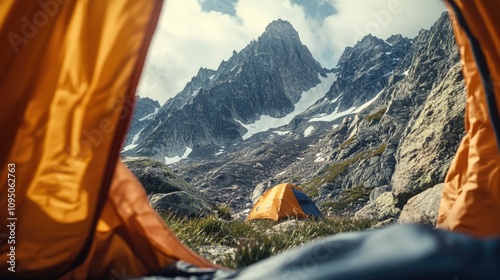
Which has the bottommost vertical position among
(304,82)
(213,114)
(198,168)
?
(198,168)

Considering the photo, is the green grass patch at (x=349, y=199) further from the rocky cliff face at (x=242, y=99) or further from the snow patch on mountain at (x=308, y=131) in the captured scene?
the rocky cliff face at (x=242, y=99)

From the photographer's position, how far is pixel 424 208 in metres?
9.20

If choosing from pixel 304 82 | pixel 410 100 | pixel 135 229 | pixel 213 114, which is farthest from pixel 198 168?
pixel 304 82

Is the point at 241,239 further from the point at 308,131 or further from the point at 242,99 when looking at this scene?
the point at 242,99

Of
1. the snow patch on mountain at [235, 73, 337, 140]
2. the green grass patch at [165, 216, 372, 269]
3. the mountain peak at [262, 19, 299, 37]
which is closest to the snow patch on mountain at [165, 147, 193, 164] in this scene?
the snow patch on mountain at [235, 73, 337, 140]

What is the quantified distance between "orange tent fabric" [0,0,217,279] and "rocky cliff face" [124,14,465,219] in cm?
1580

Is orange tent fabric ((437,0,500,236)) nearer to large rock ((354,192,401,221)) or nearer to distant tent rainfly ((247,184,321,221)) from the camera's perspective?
large rock ((354,192,401,221))

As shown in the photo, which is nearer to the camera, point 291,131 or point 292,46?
point 291,131

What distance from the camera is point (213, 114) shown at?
163750 millimetres

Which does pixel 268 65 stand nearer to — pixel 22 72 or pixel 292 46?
pixel 292 46

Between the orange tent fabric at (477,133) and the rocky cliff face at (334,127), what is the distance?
44.8 feet

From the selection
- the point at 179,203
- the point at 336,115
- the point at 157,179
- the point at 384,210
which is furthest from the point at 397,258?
the point at 336,115

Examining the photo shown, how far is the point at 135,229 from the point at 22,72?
56.6 inches

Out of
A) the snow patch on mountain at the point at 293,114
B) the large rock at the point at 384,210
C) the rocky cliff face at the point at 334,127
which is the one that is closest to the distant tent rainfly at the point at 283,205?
the large rock at the point at 384,210
